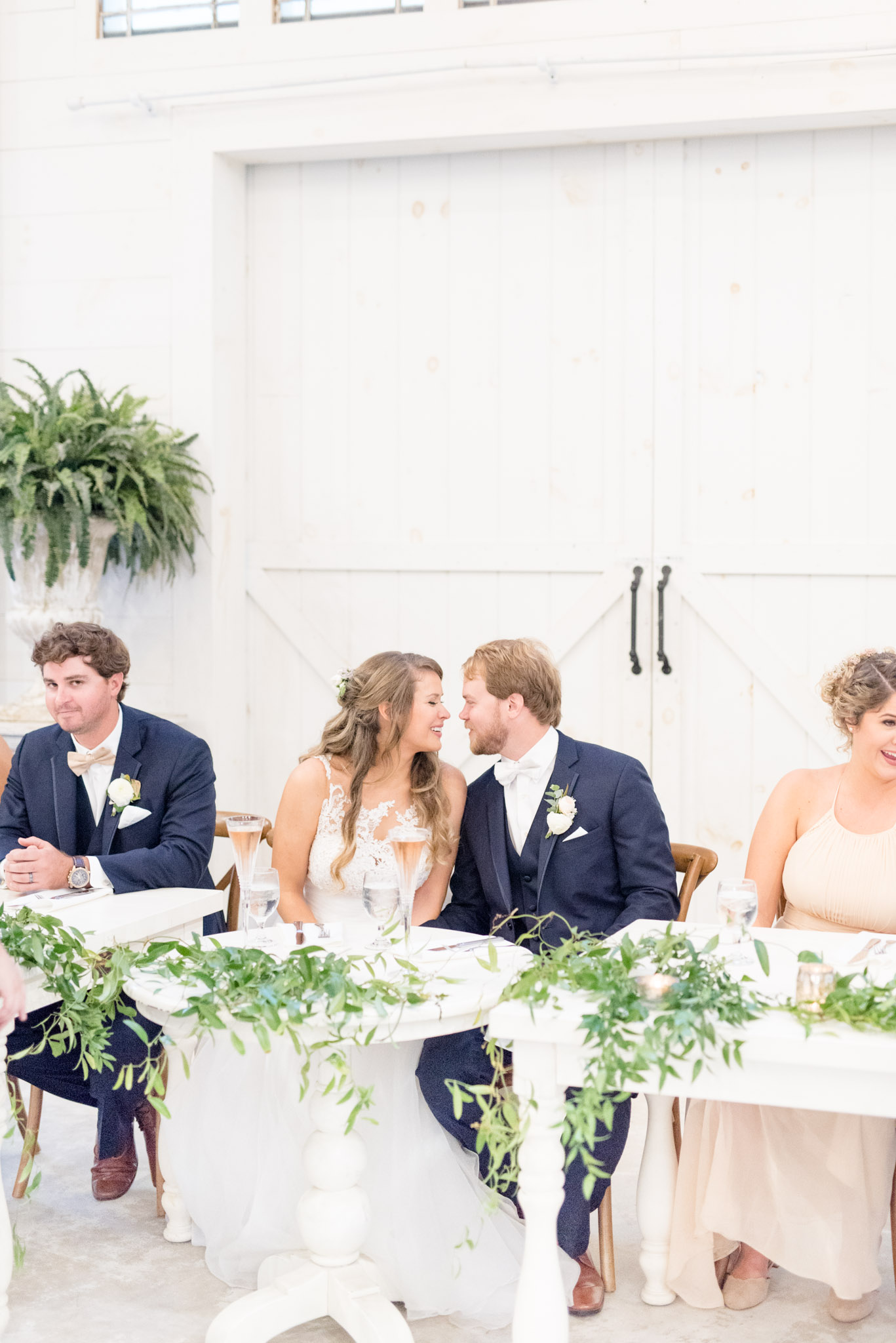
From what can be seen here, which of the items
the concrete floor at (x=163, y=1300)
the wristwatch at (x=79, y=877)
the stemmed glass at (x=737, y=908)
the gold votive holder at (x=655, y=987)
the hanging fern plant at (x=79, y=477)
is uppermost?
the hanging fern plant at (x=79, y=477)

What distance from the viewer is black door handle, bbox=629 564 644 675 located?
4379 millimetres

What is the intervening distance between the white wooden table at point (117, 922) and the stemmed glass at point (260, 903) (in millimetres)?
295

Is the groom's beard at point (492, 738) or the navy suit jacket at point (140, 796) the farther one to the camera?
the navy suit jacket at point (140, 796)

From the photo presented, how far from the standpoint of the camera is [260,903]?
244 centimetres

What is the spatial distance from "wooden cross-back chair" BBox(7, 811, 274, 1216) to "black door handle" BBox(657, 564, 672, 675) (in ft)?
4.50

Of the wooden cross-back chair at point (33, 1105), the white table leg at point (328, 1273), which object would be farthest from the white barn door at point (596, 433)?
the white table leg at point (328, 1273)

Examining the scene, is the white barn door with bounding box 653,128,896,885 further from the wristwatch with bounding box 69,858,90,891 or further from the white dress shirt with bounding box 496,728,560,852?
the wristwatch with bounding box 69,858,90,891

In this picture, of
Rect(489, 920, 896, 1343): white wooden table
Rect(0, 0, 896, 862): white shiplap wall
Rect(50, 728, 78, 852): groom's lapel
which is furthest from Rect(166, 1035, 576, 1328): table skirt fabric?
Rect(0, 0, 896, 862): white shiplap wall

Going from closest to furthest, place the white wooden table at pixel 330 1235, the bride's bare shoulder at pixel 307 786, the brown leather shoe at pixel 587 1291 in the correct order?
the white wooden table at pixel 330 1235, the brown leather shoe at pixel 587 1291, the bride's bare shoulder at pixel 307 786

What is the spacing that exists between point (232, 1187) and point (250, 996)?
A: 0.68 m

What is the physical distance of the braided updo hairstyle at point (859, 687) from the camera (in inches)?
111

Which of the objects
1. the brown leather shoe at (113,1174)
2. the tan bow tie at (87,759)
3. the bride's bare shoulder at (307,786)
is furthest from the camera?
the tan bow tie at (87,759)

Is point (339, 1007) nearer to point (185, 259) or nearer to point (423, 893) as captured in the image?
point (423, 893)

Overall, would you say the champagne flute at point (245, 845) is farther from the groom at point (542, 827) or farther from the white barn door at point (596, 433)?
the white barn door at point (596, 433)
